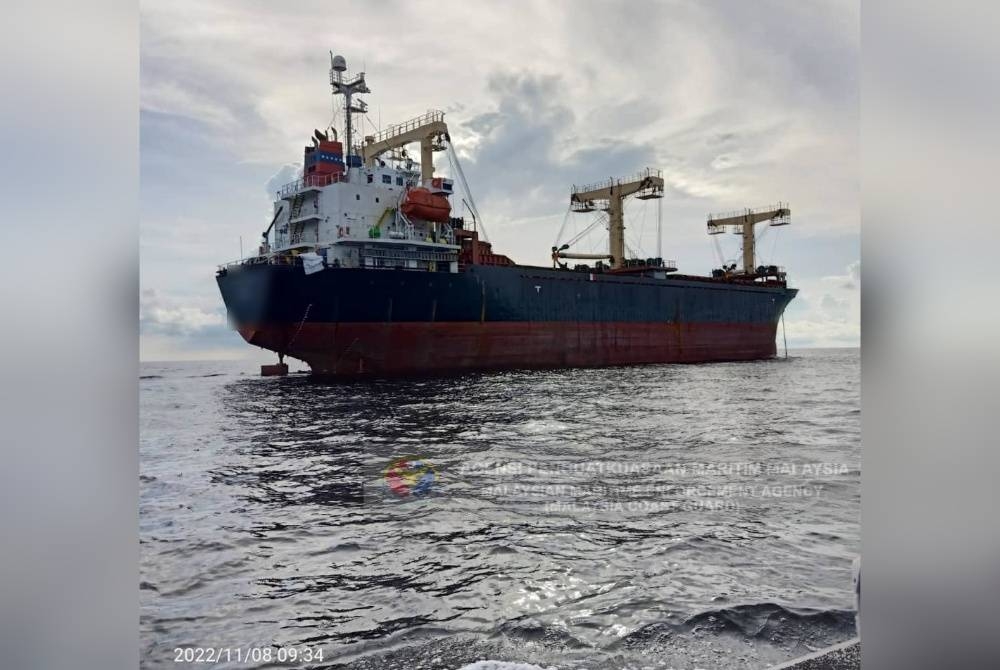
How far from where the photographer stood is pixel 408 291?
55.9ft

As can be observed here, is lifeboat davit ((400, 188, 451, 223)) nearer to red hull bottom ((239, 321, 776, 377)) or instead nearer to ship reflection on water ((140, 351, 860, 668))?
red hull bottom ((239, 321, 776, 377))

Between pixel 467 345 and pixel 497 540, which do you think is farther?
pixel 467 345

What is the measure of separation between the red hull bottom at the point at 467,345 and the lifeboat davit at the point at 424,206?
11.9 ft

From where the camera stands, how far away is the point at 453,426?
9555 mm

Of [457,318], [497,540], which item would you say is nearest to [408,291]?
[457,318]

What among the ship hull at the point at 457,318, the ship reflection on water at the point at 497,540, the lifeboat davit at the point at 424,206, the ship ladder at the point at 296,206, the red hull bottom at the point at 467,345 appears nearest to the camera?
the ship reflection on water at the point at 497,540

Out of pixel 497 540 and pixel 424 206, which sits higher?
pixel 424 206

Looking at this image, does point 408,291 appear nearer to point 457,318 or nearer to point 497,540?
point 457,318

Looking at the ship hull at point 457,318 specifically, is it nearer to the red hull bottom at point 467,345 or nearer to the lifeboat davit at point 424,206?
the red hull bottom at point 467,345

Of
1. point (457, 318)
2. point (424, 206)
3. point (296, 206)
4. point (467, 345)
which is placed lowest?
point (467, 345)

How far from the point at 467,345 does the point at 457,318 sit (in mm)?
884

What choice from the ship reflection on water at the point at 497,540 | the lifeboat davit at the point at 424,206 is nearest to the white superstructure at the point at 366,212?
the lifeboat davit at the point at 424,206

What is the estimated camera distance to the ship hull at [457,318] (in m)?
16.4

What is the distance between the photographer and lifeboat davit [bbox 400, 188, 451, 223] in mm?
18625
